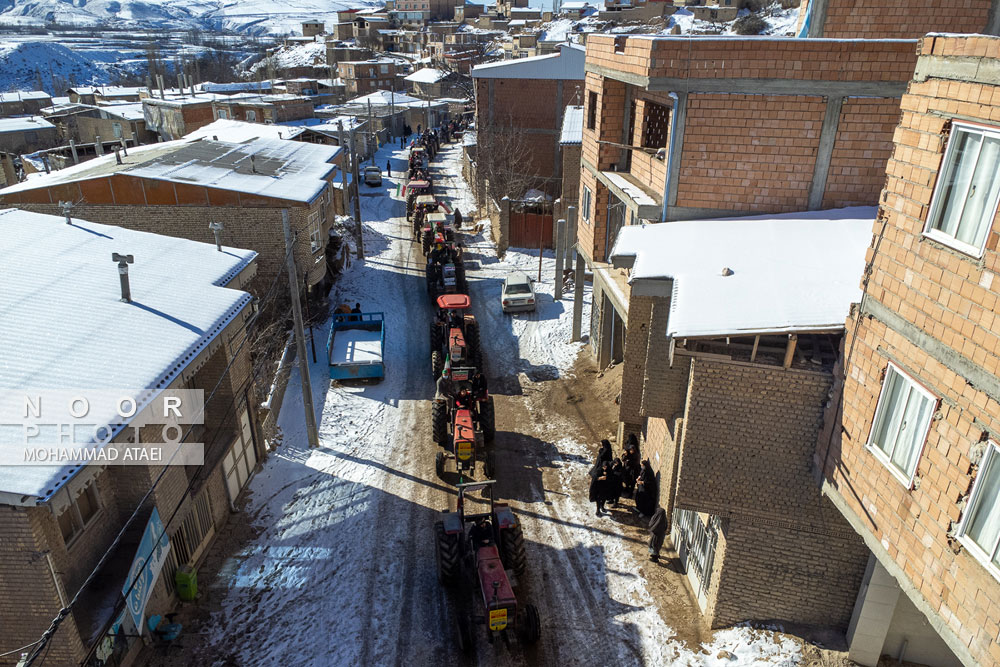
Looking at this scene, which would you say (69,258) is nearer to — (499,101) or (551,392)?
(551,392)

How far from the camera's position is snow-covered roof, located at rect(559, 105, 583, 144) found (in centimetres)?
2416

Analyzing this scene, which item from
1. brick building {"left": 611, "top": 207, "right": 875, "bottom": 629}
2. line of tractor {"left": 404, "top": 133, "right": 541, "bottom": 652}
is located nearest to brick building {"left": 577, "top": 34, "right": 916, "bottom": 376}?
brick building {"left": 611, "top": 207, "right": 875, "bottom": 629}

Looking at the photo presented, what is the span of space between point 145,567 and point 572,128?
22.0 meters

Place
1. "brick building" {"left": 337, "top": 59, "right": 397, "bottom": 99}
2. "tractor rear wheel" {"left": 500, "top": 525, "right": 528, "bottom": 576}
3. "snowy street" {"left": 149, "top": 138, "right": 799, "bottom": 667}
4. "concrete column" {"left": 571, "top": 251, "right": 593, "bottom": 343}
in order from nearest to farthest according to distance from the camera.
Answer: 1. "snowy street" {"left": 149, "top": 138, "right": 799, "bottom": 667}
2. "tractor rear wheel" {"left": 500, "top": 525, "right": 528, "bottom": 576}
3. "concrete column" {"left": 571, "top": 251, "right": 593, "bottom": 343}
4. "brick building" {"left": 337, "top": 59, "right": 397, "bottom": 99}

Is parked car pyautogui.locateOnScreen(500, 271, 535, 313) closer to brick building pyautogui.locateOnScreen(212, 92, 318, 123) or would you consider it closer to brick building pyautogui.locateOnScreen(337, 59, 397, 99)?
brick building pyautogui.locateOnScreen(212, 92, 318, 123)

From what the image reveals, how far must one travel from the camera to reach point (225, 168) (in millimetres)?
22422

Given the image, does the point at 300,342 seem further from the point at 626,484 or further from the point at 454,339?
the point at 626,484

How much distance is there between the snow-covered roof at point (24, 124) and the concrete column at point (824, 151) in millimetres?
52156

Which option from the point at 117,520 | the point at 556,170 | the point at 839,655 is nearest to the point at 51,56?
the point at 556,170

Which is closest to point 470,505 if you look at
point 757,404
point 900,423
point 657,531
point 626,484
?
point 626,484

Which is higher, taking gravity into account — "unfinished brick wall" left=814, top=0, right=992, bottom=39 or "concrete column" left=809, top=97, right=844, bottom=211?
"unfinished brick wall" left=814, top=0, right=992, bottom=39

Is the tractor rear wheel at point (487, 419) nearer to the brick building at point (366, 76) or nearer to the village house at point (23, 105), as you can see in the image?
the village house at point (23, 105)

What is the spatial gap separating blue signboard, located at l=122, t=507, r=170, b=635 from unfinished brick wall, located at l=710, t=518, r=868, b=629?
27.9ft

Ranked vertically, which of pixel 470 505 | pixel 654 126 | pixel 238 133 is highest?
pixel 654 126
